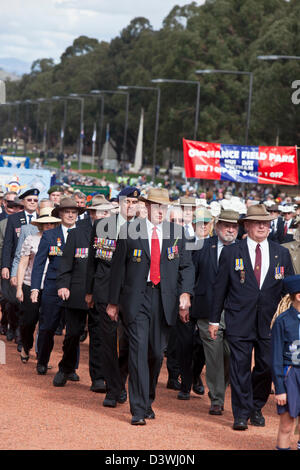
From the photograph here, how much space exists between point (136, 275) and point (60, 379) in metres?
2.27

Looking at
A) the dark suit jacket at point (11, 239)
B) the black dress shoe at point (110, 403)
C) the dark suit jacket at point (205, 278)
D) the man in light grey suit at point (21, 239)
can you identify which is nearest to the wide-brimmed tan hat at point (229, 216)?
the dark suit jacket at point (205, 278)

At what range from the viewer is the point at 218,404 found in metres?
9.85

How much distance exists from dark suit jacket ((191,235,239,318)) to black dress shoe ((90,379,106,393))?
1.21m

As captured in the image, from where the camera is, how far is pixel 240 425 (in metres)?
8.98

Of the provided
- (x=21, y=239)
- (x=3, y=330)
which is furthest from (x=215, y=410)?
(x=3, y=330)

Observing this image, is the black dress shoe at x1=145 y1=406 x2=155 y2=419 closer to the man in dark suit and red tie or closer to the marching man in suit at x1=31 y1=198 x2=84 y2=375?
the man in dark suit and red tie

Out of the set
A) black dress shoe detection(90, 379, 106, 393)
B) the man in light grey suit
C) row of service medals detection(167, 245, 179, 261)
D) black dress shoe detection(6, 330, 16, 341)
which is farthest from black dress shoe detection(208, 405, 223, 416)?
black dress shoe detection(6, 330, 16, 341)

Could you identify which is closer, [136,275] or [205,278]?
[136,275]

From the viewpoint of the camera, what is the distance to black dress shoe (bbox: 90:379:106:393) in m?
10.7

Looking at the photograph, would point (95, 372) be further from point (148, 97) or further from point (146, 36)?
point (146, 36)

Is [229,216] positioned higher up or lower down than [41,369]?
higher up

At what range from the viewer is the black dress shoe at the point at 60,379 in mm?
10945

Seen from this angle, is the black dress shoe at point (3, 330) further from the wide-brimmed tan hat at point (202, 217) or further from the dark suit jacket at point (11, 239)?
the wide-brimmed tan hat at point (202, 217)

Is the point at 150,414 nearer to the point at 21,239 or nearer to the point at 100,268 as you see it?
the point at 100,268
